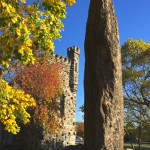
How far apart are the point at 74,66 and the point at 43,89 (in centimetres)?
720

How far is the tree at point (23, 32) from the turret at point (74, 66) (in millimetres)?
23937

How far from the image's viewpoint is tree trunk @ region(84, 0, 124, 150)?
9.24 m

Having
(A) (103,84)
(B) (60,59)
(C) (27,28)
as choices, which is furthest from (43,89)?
(A) (103,84)

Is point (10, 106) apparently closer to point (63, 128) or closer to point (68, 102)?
point (63, 128)

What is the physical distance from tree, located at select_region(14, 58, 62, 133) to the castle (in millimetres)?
962

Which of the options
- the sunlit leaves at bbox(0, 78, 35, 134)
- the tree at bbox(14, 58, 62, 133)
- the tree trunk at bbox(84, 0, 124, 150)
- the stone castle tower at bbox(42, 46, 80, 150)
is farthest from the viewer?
the stone castle tower at bbox(42, 46, 80, 150)

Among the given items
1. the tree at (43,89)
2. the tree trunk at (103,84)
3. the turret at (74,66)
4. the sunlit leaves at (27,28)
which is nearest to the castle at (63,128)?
the turret at (74,66)

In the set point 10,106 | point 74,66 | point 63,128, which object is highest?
point 74,66

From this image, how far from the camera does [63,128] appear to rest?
34188 millimetres

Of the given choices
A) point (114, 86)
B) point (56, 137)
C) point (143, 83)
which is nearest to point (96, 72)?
point (114, 86)

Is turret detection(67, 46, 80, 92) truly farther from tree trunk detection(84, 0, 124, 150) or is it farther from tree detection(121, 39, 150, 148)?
tree trunk detection(84, 0, 124, 150)

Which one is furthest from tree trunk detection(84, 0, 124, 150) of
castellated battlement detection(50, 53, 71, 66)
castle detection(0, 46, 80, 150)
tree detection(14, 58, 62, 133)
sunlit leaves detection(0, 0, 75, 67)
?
castellated battlement detection(50, 53, 71, 66)

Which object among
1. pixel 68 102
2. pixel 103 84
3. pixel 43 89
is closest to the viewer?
pixel 103 84

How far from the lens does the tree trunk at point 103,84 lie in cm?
924
